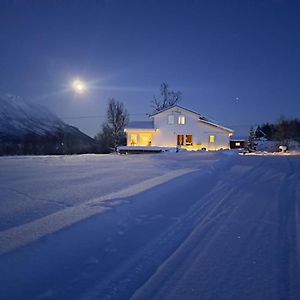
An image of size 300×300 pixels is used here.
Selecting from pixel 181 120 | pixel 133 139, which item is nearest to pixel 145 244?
pixel 133 139

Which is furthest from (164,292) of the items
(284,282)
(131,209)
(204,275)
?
(131,209)

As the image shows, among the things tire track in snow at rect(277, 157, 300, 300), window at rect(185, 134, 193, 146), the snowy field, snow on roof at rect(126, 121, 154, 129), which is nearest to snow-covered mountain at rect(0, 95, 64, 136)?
snow on roof at rect(126, 121, 154, 129)

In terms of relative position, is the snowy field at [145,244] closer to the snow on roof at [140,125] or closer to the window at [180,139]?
the snow on roof at [140,125]

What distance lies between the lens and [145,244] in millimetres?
5105

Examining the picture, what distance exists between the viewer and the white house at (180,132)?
138ft

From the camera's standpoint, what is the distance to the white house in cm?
4203

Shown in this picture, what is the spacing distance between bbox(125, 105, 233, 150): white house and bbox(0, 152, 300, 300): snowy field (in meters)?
33.2

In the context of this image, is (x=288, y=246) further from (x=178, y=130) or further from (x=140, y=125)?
(x=140, y=125)

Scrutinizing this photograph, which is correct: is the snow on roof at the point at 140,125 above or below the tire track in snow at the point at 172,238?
above

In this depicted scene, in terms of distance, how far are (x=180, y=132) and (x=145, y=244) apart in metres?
37.5

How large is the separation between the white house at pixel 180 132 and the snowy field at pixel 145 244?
33232 mm

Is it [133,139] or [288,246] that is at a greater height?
[133,139]

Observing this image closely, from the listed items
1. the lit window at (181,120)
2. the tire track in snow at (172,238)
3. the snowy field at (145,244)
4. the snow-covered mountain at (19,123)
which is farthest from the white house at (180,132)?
the snow-covered mountain at (19,123)

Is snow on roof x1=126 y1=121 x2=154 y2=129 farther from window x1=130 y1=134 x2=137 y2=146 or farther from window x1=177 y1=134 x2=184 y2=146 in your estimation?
window x1=177 y1=134 x2=184 y2=146
